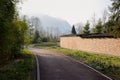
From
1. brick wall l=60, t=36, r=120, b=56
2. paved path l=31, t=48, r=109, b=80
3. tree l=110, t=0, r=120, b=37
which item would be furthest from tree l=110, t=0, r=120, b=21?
paved path l=31, t=48, r=109, b=80

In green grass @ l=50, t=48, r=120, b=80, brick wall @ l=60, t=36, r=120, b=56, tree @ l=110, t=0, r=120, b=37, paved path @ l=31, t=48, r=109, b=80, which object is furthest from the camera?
brick wall @ l=60, t=36, r=120, b=56

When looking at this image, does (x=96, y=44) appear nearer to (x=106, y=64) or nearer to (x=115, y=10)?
(x=115, y=10)

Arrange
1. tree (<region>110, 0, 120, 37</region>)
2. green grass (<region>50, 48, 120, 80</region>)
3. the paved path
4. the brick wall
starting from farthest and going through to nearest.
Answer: the brick wall < tree (<region>110, 0, 120, 37</region>) < green grass (<region>50, 48, 120, 80</region>) < the paved path

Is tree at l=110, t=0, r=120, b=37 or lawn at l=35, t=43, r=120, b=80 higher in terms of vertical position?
tree at l=110, t=0, r=120, b=37

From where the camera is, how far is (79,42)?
1799 inches

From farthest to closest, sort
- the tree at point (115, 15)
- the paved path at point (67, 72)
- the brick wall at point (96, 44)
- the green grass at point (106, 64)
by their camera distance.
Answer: the brick wall at point (96, 44) → the tree at point (115, 15) → the green grass at point (106, 64) → the paved path at point (67, 72)

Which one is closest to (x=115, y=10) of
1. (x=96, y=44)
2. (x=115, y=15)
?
(x=115, y=15)

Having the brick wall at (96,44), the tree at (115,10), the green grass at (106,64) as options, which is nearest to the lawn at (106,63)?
the green grass at (106,64)

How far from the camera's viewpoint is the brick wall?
30528 millimetres

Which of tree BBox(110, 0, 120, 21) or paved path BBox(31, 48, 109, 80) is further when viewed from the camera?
tree BBox(110, 0, 120, 21)

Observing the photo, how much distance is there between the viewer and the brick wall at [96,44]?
3053 centimetres

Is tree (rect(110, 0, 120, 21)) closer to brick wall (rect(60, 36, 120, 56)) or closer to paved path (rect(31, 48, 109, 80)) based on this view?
brick wall (rect(60, 36, 120, 56))

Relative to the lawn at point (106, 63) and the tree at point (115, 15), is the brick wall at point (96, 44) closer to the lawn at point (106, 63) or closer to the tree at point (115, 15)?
the lawn at point (106, 63)

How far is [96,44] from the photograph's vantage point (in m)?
36.7
